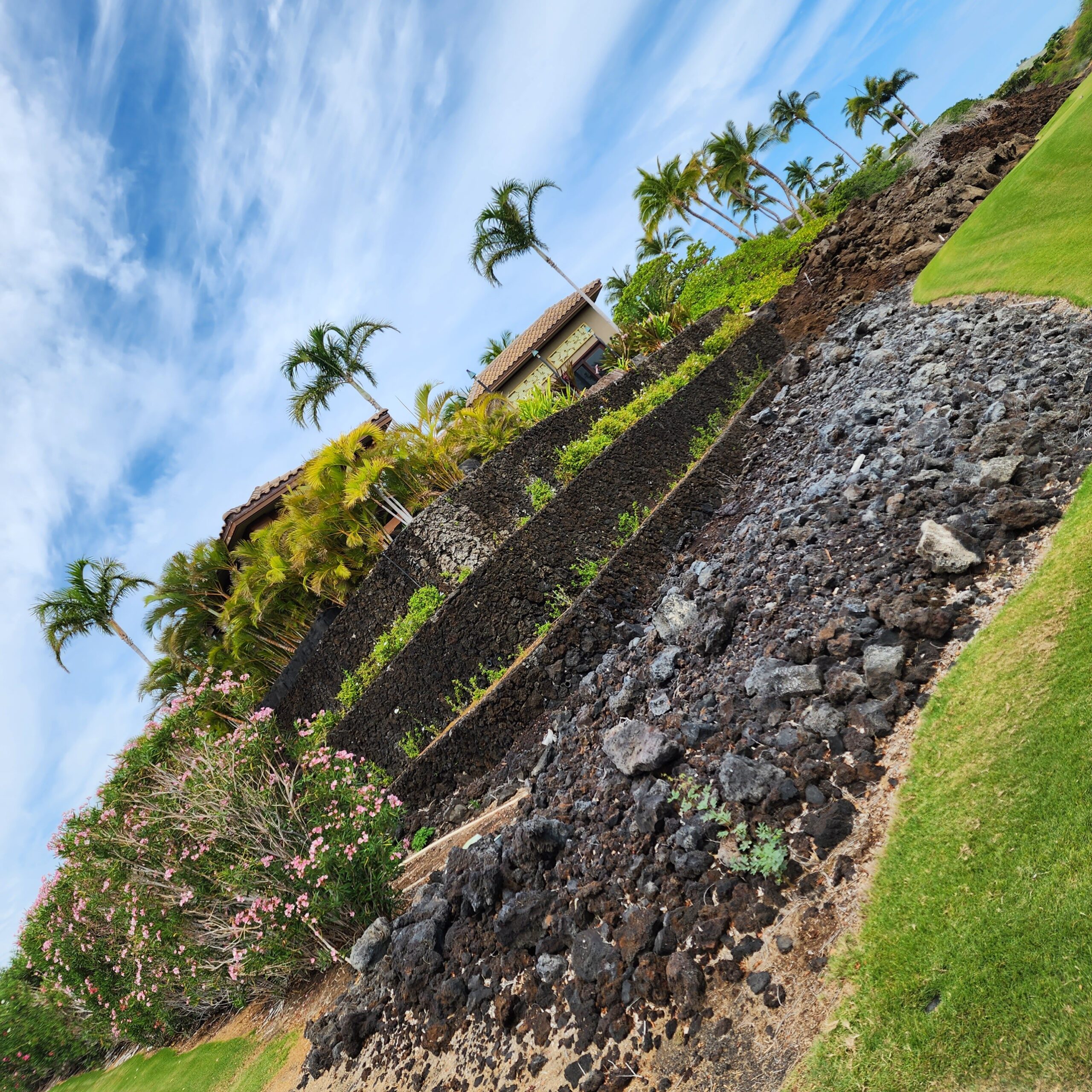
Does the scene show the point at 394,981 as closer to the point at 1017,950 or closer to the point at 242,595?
the point at 1017,950

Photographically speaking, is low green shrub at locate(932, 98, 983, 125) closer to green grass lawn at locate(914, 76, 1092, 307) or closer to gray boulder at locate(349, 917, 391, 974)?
green grass lawn at locate(914, 76, 1092, 307)

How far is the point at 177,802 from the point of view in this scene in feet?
21.5

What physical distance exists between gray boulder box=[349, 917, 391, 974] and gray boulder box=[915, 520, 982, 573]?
5.51 metres

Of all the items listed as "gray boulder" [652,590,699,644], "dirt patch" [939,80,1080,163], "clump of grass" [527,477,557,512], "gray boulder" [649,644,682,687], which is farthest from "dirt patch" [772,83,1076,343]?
"gray boulder" [649,644,682,687]

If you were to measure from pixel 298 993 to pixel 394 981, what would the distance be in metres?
2.42

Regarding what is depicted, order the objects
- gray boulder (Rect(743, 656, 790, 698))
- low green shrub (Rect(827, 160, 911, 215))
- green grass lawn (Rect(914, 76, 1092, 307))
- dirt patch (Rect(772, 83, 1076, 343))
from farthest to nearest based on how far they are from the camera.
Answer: low green shrub (Rect(827, 160, 911, 215))
dirt patch (Rect(772, 83, 1076, 343))
green grass lawn (Rect(914, 76, 1092, 307))
gray boulder (Rect(743, 656, 790, 698))

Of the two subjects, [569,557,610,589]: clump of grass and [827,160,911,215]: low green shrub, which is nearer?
[569,557,610,589]: clump of grass

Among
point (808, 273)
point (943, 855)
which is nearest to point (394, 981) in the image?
point (943, 855)

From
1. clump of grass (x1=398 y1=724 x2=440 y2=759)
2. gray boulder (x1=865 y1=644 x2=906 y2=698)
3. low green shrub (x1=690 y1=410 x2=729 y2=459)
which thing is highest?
low green shrub (x1=690 y1=410 x2=729 y2=459)

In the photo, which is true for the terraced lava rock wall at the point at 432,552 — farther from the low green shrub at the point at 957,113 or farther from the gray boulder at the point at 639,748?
the low green shrub at the point at 957,113

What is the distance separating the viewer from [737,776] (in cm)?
396

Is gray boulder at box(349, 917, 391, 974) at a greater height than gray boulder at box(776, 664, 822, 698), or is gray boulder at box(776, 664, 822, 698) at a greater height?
gray boulder at box(349, 917, 391, 974)

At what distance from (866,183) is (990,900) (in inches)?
1038

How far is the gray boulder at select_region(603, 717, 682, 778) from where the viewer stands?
4.71 metres
